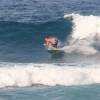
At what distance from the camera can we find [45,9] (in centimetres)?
4156

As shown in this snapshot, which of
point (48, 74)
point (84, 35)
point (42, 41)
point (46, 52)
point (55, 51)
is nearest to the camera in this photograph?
point (48, 74)

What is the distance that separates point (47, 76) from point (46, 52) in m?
6.19

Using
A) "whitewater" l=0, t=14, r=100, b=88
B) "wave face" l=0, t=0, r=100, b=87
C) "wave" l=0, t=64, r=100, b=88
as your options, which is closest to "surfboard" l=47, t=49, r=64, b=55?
"wave face" l=0, t=0, r=100, b=87

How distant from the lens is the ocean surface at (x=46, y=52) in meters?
23.1

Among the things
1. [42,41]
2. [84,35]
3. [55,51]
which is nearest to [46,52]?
[55,51]

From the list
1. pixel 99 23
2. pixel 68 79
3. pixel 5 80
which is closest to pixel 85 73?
pixel 68 79

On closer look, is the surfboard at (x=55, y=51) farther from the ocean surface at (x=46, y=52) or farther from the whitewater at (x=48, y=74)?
the whitewater at (x=48, y=74)

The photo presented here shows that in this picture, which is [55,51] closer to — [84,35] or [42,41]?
[42,41]

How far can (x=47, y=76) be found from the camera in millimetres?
24969

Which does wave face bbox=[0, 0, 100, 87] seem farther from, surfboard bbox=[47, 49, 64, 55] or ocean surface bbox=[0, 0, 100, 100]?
surfboard bbox=[47, 49, 64, 55]

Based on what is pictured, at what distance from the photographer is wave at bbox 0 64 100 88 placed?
2433cm

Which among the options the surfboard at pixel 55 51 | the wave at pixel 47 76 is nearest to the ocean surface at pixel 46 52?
the wave at pixel 47 76

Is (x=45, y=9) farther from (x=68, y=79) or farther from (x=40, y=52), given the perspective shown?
(x=68, y=79)

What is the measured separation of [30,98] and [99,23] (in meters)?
15.8
